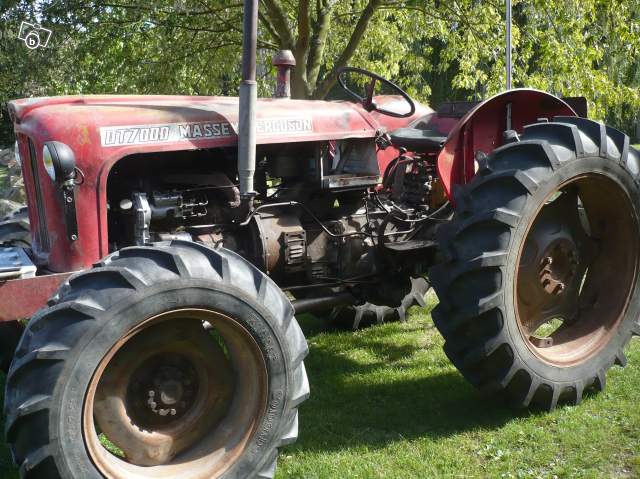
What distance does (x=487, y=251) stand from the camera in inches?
138

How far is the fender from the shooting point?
13.5 ft

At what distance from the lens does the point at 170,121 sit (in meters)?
3.51

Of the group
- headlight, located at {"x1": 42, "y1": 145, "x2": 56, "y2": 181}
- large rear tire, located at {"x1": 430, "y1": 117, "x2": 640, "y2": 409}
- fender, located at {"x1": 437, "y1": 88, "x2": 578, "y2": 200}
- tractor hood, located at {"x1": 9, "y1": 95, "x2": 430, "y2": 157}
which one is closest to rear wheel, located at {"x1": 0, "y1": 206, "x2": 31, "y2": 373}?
tractor hood, located at {"x1": 9, "y1": 95, "x2": 430, "y2": 157}

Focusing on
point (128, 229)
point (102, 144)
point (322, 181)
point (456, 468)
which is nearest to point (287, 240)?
point (322, 181)

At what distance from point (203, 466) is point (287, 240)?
135 centimetres

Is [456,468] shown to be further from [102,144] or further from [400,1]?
[400,1]

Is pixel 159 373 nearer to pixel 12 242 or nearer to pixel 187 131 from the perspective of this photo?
pixel 187 131

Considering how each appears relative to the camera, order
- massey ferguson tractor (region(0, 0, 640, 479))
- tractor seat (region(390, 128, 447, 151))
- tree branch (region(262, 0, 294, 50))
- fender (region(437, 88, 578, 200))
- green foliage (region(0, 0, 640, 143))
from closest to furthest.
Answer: massey ferguson tractor (region(0, 0, 640, 479)) < fender (region(437, 88, 578, 200)) < tractor seat (region(390, 128, 447, 151)) < tree branch (region(262, 0, 294, 50)) < green foliage (region(0, 0, 640, 143))

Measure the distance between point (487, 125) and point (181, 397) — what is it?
2.42m

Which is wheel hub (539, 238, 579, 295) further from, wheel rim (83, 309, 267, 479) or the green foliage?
the green foliage

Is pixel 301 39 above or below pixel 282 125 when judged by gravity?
above

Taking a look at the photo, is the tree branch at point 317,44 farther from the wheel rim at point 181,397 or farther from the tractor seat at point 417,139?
the wheel rim at point 181,397

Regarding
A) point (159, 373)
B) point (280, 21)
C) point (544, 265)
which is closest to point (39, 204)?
point (159, 373)

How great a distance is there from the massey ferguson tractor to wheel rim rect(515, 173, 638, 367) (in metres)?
0.01
